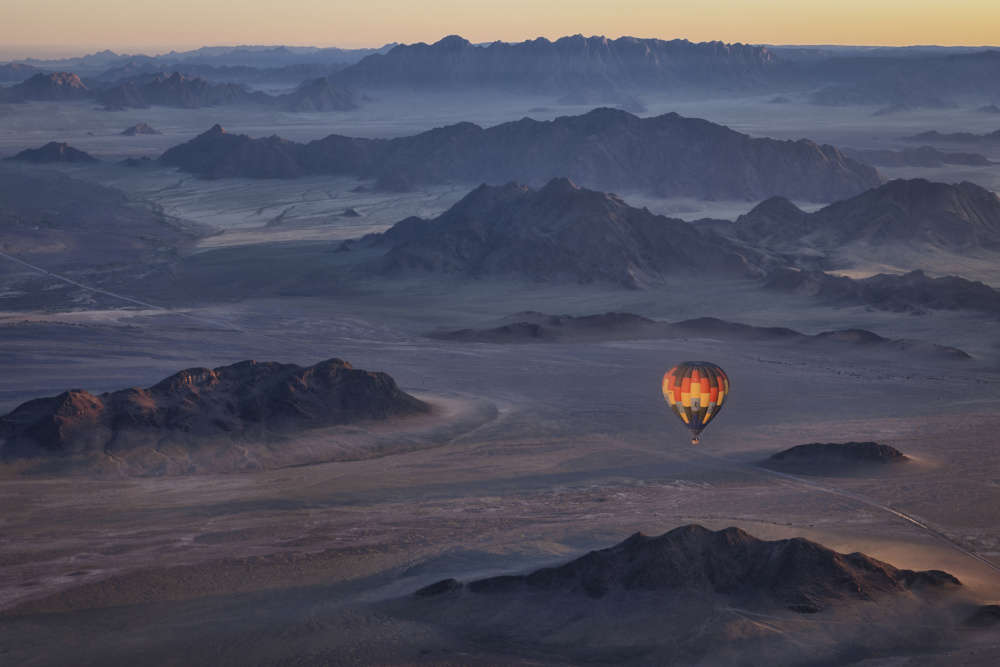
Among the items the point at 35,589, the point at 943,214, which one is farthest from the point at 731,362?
the point at 943,214

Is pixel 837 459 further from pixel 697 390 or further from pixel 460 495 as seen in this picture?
pixel 460 495

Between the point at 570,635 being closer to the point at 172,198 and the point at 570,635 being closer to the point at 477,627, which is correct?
the point at 477,627

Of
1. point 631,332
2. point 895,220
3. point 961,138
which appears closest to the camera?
point 631,332

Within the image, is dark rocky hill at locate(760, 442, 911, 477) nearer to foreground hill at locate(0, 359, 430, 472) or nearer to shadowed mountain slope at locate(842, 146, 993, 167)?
foreground hill at locate(0, 359, 430, 472)

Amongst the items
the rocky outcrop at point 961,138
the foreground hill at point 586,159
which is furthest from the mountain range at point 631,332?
the rocky outcrop at point 961,138

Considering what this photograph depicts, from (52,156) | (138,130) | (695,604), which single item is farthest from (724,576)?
(138,130)

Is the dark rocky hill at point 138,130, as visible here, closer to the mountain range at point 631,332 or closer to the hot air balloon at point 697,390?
the mountain range at point 631,332
